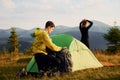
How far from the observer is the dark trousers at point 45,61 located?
1368cm

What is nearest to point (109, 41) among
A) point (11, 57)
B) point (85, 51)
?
point (11, 57)

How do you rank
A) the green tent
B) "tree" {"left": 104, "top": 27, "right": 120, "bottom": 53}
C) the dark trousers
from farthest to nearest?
"tree" {"left": 104, "top": 27, "right": 120, "bottom": 53} → the green tent → the dark trousers

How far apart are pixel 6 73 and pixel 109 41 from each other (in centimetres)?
3716

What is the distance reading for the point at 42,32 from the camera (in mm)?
13672

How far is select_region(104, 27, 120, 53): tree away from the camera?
48.3m

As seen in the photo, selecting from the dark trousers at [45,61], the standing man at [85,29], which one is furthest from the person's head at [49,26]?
the standing man at [85,29]

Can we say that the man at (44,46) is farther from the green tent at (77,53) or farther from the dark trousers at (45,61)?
the green tent at (77,53)

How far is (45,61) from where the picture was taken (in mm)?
13711

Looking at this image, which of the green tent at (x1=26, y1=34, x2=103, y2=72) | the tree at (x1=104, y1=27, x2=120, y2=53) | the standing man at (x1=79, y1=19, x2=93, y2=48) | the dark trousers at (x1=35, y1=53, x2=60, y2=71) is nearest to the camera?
the dark trousers at (x1=35, y1=53, x2=60, y2=71)

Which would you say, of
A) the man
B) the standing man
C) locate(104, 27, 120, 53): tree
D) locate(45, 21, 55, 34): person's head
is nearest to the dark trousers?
the man

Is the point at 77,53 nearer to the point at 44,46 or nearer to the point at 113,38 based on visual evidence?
the point at 44,46

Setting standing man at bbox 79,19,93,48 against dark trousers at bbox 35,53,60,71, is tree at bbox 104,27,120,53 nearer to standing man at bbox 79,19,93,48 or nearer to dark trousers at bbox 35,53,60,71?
standing man at bbox 79,19,93,48

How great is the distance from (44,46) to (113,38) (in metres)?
36.6

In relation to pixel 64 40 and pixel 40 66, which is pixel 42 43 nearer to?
pixel 40 66
